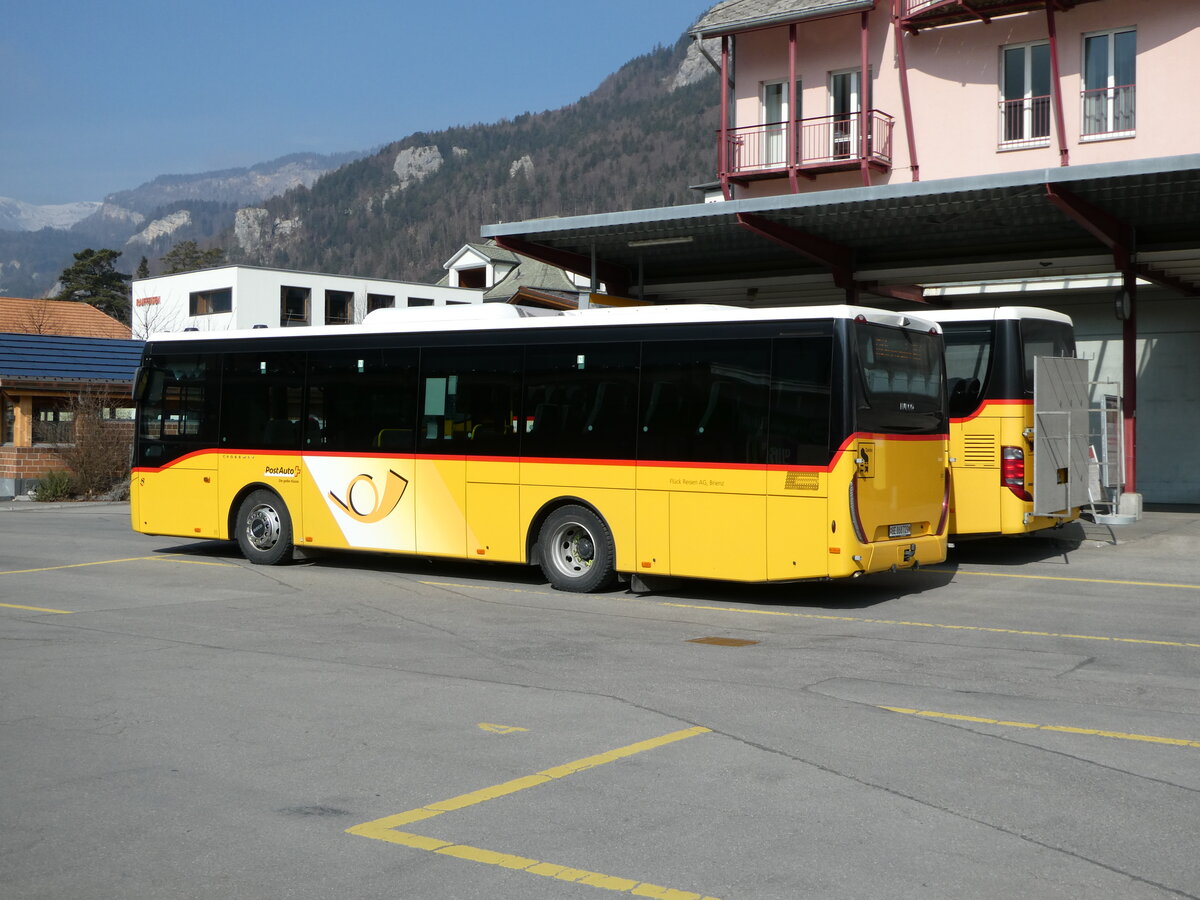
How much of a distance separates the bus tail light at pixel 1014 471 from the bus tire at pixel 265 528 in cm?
883

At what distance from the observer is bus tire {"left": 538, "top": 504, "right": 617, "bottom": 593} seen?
1375 centimetres

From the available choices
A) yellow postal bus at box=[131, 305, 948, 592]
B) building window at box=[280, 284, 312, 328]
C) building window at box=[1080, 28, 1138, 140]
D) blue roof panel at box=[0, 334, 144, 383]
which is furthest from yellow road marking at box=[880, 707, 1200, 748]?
building window at box=[280, 284, 312, 328]

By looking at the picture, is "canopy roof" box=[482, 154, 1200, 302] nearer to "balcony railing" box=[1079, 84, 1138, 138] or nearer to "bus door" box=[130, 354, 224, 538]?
"balcony railing" box=[1079, 84, 1138, 138]

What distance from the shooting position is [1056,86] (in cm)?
2695

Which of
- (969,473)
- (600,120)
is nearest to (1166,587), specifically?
(969,473)

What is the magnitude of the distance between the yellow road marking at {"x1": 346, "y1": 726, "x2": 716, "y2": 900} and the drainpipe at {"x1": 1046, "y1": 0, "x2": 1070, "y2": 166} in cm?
2345

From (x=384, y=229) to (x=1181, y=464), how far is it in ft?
511

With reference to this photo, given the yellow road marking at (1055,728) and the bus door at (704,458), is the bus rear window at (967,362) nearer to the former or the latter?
the bus door at (704,458)

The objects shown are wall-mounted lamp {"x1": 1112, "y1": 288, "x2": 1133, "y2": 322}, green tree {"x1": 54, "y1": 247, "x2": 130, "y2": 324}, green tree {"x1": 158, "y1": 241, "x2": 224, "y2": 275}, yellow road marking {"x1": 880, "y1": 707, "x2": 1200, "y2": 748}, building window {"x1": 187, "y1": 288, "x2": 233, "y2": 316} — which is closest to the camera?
yellow road marking {"x1": 880, "y1": 707, "x2": 1200, "y2": 748}

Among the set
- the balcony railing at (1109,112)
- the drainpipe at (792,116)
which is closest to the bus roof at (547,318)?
the balcony railing at (1109,112)

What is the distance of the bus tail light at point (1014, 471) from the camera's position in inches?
624

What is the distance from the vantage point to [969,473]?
16219 millimetres

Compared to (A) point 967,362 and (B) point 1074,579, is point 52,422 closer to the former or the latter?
(A) point 967,362

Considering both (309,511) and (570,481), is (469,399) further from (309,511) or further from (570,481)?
(309,511)
